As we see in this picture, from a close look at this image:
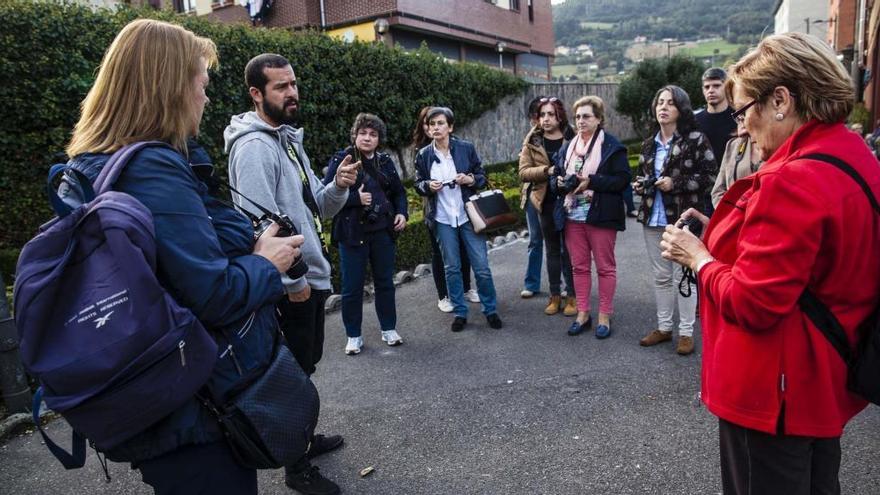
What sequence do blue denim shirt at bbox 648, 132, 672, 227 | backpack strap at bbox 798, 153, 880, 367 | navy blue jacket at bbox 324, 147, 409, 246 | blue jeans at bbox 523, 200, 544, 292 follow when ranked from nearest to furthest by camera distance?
backpack strap at bbox 798, 153, 880, 367 < blue denim shirt at bbox 648, 132, 672, 227 < navy blue jacket at bbox 324, 147, 409, 246 < blue jeans at bbox 523, 200, 544, 292

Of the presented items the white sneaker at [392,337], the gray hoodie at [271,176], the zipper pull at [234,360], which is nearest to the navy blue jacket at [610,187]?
the white sneaker at [392,337]

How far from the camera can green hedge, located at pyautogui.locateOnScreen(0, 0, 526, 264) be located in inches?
272

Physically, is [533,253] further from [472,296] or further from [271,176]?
[271,176]

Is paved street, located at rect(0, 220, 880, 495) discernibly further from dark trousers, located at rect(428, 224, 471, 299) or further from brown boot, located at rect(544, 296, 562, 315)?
dark trousers, located at rect(428, 224, 471, 299)

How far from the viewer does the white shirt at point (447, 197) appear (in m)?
5.74

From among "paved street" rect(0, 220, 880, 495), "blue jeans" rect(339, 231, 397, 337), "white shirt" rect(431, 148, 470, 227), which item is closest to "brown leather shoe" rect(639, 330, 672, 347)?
"paved street" rect(0, 220, 880, 495)

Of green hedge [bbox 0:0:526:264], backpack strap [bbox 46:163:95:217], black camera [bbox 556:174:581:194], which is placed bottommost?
black camera [bbox 556:174:581:194]

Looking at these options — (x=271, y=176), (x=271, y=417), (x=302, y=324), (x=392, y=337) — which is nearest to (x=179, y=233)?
(x=271, y=417)

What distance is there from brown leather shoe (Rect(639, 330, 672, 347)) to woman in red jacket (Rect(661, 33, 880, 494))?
125 inches

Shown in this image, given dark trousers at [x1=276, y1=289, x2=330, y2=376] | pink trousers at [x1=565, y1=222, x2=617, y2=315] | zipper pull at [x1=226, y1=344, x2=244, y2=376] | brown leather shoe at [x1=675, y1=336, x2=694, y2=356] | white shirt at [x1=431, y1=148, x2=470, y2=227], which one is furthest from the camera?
white shirt at [x1=431, y1=148, x2=470, y2=227]

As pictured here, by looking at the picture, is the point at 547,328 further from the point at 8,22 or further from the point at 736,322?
the point at 8,22

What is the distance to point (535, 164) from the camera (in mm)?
6051

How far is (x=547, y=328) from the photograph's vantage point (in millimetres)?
5633

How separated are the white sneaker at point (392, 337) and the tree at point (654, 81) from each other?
67.3 feet
